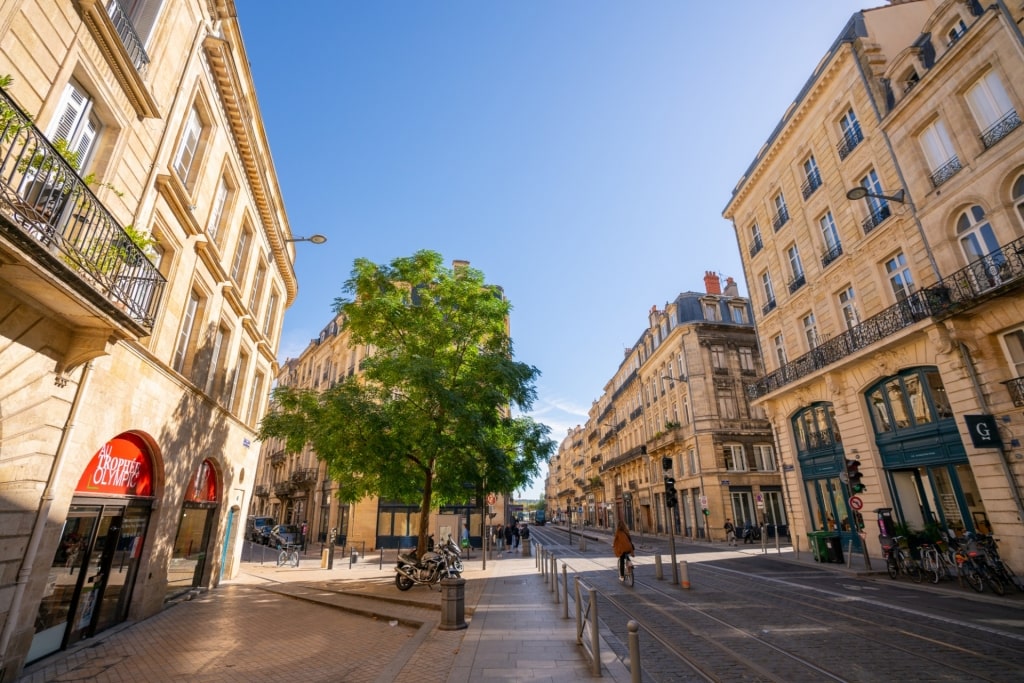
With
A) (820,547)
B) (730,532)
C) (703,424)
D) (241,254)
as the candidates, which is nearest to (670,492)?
(820,547)

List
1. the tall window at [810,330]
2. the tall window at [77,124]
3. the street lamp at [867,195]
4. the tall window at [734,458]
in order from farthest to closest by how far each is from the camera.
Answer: the tall window at [734,458], the tall window at [810,330], the street lamp at [867,195], the tall window at [77,124]

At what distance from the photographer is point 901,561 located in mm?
12195

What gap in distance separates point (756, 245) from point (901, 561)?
603 inches

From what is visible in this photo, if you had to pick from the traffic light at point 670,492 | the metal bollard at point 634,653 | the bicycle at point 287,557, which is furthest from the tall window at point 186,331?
the traffic light at point 670,492

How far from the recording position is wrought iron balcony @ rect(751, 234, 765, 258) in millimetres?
22897

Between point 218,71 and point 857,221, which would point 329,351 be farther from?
point 857,221

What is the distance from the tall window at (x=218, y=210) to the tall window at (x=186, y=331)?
166cm

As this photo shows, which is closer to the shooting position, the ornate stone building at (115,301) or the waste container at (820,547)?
the ornate stone building at (115,301)

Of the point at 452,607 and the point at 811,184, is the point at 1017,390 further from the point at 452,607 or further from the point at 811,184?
the point at 452,607

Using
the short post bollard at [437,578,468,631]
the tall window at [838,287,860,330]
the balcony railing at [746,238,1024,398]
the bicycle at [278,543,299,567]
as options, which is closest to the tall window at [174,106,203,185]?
the short post bollard at [437,578,468,631]

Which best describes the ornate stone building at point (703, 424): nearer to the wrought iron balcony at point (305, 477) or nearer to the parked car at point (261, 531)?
the wrought iron balcony at point (305, 477)

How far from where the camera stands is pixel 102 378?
759 cm

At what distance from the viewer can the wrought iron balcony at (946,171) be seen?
42.5ft

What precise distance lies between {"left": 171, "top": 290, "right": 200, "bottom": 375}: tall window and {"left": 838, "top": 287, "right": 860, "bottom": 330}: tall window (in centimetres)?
2006
